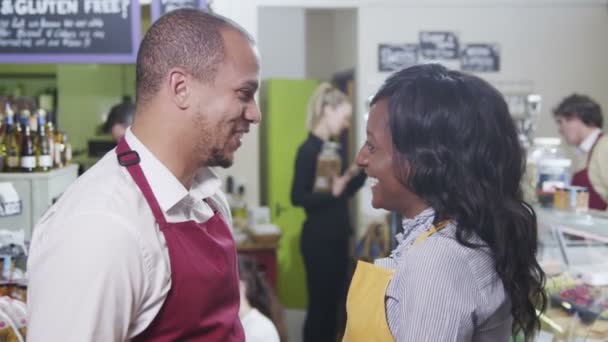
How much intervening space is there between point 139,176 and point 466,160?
26.7 inches

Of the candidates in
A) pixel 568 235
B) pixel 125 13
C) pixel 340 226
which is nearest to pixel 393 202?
pixel 568 235

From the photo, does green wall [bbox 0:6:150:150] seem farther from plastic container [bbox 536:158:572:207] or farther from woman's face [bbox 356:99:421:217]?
woman's face [bbox 356:99:421:217]

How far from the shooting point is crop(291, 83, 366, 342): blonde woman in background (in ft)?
16.2

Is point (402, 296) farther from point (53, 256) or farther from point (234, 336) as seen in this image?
point (53, 256)

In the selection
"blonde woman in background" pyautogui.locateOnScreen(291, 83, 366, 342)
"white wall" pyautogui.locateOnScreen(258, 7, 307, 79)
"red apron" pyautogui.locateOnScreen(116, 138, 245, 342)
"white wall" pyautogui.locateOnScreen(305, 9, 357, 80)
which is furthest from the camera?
"white wall" pyautogui.locateOnScreen(305, 9, 357, 80)

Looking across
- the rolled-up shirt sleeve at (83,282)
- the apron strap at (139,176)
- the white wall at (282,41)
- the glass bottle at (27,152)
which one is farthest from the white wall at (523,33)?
the rolled-up shirt sleeve at (83,282)

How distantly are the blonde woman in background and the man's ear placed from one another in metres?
3.50

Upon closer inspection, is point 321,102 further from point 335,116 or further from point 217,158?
point 217,158

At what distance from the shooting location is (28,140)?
3.07 m

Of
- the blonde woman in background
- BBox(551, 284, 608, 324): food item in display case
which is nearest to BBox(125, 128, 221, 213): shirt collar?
BBox(551, 284, 608, 324): food item in display case

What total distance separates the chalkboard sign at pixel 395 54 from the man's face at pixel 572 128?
Result: 57.3 inches

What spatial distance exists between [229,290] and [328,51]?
6.82 metres

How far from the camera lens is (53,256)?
127 centimetres

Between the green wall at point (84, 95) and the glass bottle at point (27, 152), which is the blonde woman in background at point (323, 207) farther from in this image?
the green wall at point (84, 95)
